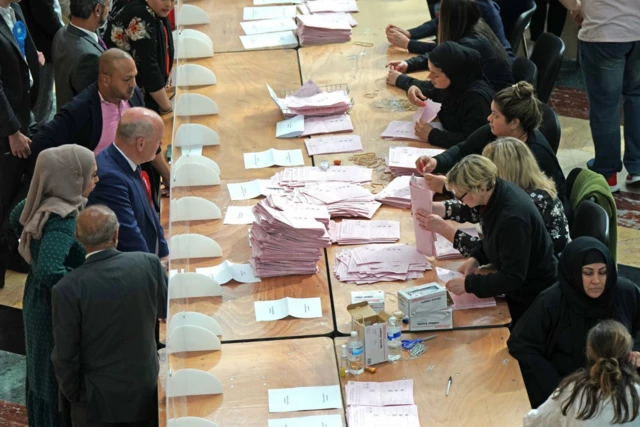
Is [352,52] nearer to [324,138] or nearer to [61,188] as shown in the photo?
[324,138]

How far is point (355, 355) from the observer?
145 inches

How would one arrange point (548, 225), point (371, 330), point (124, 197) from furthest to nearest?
point (548, 225) < point (124, 197) < point (371, 330)

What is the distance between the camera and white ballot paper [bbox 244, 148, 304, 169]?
5.21 meters

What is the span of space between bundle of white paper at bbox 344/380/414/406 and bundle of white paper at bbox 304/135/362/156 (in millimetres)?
1947

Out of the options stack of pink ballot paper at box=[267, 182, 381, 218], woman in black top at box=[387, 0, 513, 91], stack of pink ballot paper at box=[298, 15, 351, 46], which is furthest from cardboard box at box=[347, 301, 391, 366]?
stack of pink ballot paper at box=[298, 15, 351, 46]

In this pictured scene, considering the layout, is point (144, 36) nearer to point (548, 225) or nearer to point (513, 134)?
point (513, 134)

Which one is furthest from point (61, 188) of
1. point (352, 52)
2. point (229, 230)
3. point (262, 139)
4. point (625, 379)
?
point (352, 52)

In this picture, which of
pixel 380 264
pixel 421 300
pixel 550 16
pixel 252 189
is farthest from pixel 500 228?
pixel 550 16

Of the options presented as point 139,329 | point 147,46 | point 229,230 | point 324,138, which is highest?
point 147,46

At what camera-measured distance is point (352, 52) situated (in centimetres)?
658

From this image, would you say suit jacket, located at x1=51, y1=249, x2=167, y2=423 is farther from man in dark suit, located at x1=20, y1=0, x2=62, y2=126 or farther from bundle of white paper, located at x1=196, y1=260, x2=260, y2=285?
A: man in dark suit, located at x1=20, y1=0, x2=62, y2=126

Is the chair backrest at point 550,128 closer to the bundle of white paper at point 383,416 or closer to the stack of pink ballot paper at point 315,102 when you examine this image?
the stack of pink ballot paper at point 315,102

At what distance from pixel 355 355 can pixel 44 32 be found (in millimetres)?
4171

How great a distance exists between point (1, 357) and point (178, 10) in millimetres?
2860
